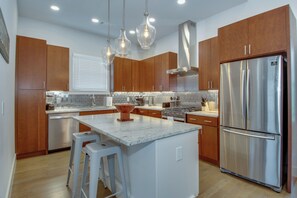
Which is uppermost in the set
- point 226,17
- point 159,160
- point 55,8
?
point 55,8

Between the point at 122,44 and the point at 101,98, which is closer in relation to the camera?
the point at 122,44

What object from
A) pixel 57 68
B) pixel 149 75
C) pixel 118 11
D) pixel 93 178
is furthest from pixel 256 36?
pixel 57 68

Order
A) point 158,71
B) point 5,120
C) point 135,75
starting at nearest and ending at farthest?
point 5,120 < point 158,71 < point 135,75

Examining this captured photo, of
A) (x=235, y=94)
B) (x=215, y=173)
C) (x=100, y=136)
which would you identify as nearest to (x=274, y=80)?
(x=235, y=94)

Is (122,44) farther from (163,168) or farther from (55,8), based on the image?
(163,168)

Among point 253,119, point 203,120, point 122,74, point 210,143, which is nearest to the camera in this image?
point 253,119

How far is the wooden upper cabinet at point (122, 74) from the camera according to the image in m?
4.95

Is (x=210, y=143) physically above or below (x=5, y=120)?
below

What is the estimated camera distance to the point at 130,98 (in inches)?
223

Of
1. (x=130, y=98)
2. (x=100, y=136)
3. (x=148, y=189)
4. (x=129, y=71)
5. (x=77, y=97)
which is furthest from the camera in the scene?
(x=130, y=98)

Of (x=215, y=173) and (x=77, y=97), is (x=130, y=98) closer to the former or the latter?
(x=77, y=97)

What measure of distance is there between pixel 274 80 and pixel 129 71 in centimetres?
384

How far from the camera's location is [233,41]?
2.70 meters

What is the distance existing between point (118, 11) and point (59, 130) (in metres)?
2.91
